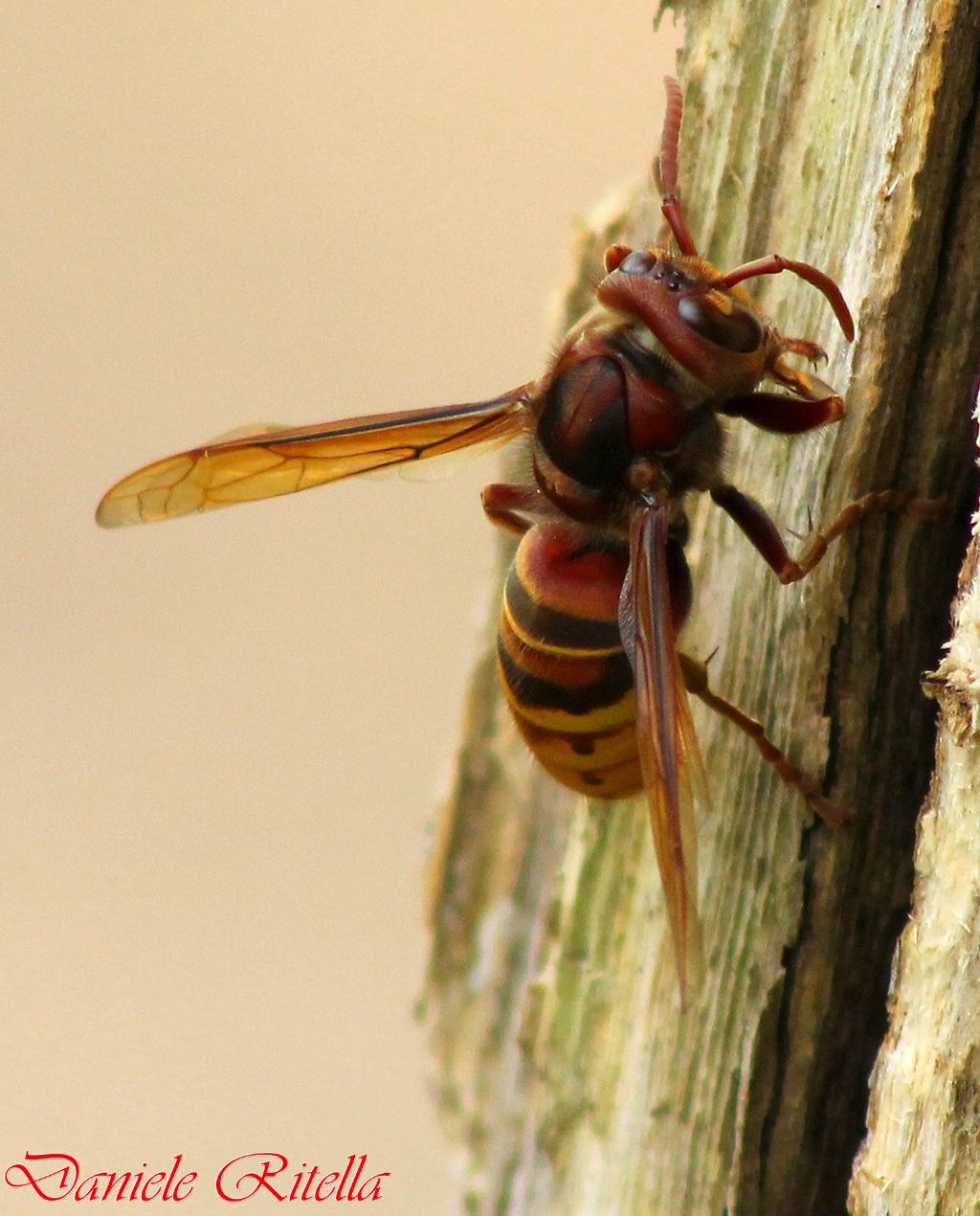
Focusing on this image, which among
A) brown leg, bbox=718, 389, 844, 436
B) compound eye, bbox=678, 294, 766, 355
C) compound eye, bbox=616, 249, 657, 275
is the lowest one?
brown leg, bbox=718, 389, 844, 436

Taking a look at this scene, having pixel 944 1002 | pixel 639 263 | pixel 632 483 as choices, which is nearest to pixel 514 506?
pixel 632 483

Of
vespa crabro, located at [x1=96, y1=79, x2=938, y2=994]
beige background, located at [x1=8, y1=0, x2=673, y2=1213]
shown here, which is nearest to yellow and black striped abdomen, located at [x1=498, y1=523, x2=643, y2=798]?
vespa crabro, located at [x1=96, y1=79, x2=938, y2=994]

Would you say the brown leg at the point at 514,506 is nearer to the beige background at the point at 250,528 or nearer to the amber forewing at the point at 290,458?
the amber forewing at the point at 290,458

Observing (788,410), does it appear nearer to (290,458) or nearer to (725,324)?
(725,324)

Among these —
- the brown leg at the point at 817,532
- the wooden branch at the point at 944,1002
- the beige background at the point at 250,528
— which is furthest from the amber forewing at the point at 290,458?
the beige background at the point at 250,528

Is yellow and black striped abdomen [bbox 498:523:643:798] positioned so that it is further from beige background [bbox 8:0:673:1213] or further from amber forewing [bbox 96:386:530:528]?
beige background [bbox 8:0:673:1213]

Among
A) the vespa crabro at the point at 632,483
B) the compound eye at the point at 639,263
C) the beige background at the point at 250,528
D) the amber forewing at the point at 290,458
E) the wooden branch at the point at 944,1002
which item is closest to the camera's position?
the wooden branch at the point at 944,1002
